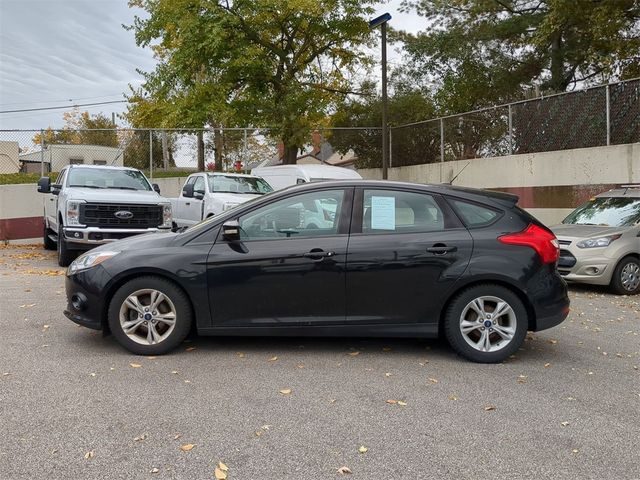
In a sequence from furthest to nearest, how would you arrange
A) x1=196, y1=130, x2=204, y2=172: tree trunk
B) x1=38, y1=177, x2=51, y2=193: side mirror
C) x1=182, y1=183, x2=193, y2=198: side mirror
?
x1=196, y1=130, x2=204, y2=172: tree trunk → x1=182, y1=183, x2=193, y2=198: side mirror → x1=38, y1=177, x2=51, y2=193: side mirror

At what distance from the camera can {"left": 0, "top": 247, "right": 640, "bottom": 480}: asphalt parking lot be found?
3340 millimetres

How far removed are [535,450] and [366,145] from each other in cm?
2009

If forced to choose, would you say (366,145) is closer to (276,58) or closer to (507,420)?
(276,58)

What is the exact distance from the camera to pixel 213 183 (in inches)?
522

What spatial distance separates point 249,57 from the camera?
20.7 m

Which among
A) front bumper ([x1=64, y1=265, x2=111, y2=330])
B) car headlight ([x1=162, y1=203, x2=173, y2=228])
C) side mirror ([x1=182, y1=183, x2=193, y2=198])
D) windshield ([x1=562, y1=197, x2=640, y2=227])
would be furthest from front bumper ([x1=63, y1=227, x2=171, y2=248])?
windshield ([x1=562, y1=197, x2=640, y2=227])

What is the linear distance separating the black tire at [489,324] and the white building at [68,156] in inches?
602

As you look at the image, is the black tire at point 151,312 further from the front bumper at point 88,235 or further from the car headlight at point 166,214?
the car headlight at point 166,214

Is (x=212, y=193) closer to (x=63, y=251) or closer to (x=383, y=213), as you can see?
(x=63, y=251)

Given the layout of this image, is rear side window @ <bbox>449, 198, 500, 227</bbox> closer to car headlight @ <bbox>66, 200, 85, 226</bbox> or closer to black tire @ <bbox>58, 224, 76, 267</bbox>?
car headlight @ <bbox>66, 200, 85, 226</bbox>

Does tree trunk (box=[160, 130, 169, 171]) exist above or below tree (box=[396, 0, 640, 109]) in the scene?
below

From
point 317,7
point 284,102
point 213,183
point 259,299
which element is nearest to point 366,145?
point 284,102

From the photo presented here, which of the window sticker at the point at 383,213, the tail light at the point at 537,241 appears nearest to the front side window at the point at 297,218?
the window sticker at the point at 383,213

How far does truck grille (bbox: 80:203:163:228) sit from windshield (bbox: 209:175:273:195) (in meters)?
2.08
